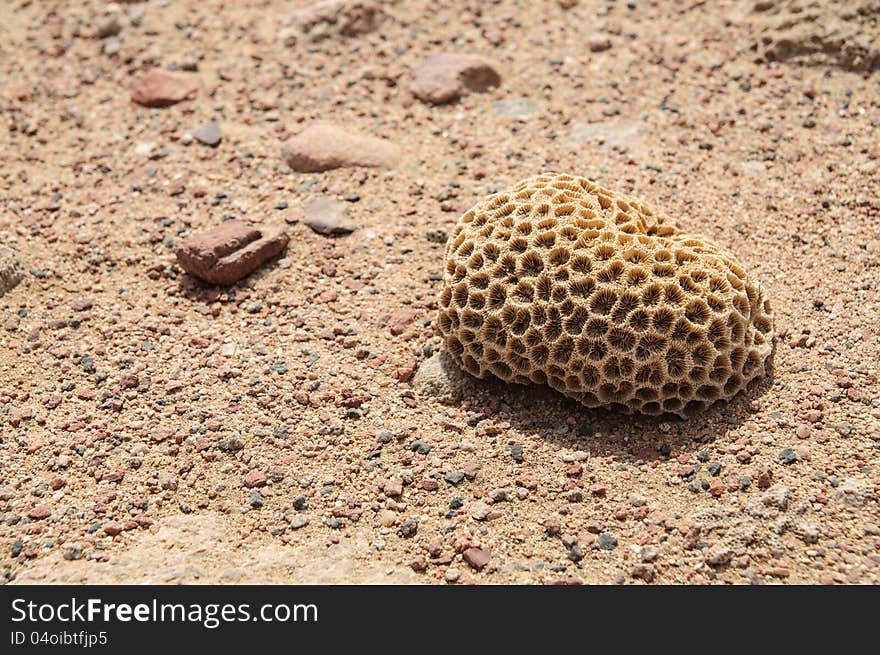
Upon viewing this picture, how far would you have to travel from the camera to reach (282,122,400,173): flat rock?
6.47 metres

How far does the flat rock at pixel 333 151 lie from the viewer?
6.47 meters

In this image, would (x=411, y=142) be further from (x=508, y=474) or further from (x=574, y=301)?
(x=508, y=474)

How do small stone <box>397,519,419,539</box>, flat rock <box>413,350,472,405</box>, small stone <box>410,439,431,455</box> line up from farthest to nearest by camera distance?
1. flat rock <box>413,350,472,405</box>
2. small stone <box>410,439,431,455</box>
3. small stone <box>397,519,419,539</box>

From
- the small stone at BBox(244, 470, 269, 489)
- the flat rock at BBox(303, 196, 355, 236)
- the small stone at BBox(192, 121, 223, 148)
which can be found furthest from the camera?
the small stone at BBox(192, 121, 223, 148)

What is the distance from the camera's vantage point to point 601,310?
476 cm

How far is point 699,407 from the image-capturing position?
491 centimetres

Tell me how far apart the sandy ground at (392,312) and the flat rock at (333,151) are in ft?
0.32

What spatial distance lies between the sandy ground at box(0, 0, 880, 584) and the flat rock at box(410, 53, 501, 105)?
0.11 metres

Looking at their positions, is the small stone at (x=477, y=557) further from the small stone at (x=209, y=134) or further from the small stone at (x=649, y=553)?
the small stone at (x=209, y=134)

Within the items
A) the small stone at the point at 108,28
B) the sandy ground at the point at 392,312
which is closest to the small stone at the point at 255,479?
the sandy ground at the point at 392,312

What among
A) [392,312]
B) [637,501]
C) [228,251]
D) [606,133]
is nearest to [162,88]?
[228,251]

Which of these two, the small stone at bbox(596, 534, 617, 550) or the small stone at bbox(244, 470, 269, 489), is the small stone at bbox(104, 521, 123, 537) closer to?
the small stone at bbox(244, 470, 269, 489)

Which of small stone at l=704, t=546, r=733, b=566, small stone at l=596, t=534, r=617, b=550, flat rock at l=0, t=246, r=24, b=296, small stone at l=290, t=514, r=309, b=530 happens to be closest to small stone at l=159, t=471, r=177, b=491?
small stone at l=290, t=514, r=309, b=530

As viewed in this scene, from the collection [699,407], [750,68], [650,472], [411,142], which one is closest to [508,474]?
[650,472]
